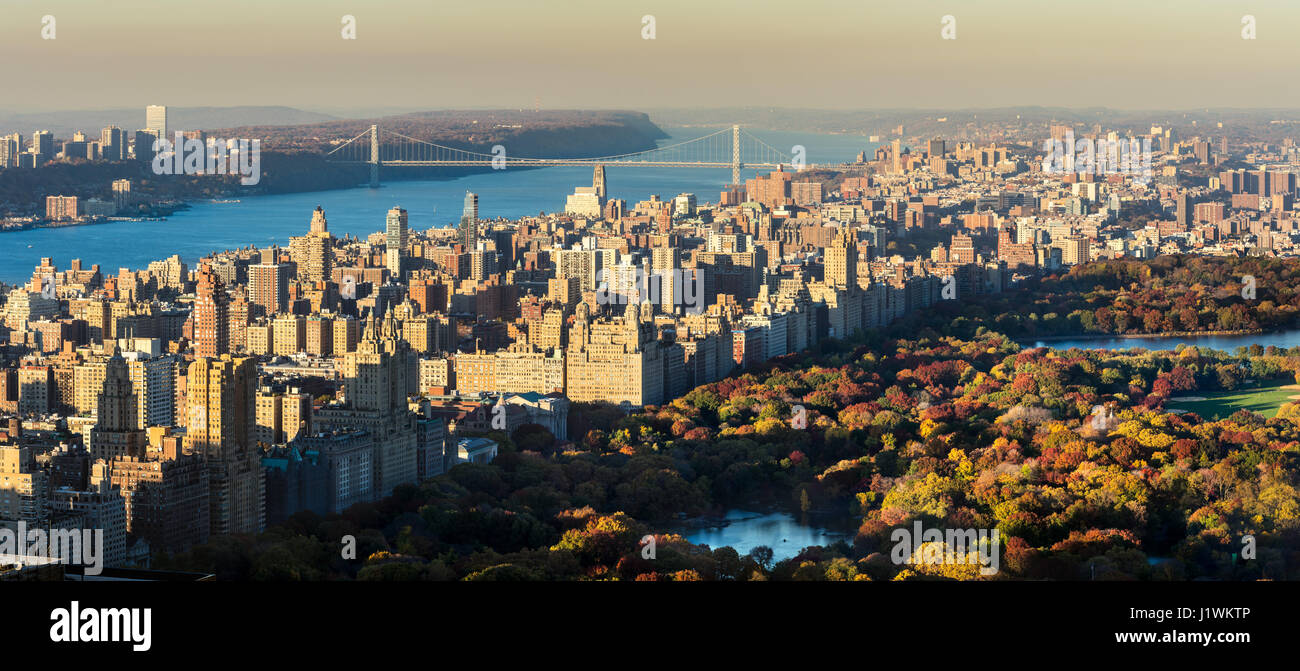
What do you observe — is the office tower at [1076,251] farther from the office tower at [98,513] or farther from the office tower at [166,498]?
the office tower at [98,513]

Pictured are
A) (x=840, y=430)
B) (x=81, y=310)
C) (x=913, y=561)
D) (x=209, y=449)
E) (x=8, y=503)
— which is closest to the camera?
(x=913, y=561)

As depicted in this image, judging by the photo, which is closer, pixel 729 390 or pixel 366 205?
pixel 729 390

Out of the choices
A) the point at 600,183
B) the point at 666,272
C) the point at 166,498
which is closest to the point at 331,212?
the point at 600,183

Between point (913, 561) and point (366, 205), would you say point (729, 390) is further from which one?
point (366, 205)

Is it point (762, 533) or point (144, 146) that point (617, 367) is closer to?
point (762, 533)

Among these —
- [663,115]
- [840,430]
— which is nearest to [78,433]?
[840,430]

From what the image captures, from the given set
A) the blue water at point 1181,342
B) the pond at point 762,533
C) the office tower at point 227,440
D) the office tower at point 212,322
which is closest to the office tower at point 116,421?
the office tower at point 227,440
